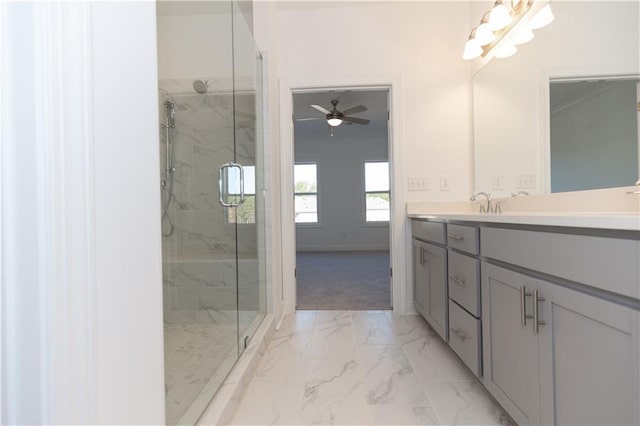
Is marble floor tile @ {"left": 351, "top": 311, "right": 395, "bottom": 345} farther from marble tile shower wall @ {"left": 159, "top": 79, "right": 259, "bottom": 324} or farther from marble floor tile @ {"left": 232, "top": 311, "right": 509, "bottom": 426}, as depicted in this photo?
marble tile shower wall @ {"left": 159, "top": 79, "right": 259, "bottom": 324}

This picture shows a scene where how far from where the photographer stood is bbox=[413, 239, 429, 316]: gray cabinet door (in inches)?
81.7

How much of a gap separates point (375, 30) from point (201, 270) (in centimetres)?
239

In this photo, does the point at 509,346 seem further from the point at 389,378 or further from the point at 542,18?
the point at 542,18

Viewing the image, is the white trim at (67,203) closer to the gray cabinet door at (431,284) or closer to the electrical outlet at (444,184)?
the gray cabinet door at (431,284)

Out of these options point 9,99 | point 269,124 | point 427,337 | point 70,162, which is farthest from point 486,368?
point 269,124

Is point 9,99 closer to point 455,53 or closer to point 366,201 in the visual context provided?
point 455,53

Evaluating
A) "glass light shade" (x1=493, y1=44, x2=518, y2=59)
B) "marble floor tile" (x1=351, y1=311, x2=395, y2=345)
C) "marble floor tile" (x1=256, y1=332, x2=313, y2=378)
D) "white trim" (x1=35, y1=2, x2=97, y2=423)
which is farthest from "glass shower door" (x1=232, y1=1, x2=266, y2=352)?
"glass light shade" (x1=493, y1=44, x2=518, y2=59)

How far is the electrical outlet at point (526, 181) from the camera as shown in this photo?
1.77m

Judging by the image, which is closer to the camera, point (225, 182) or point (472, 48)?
point (225, 182)

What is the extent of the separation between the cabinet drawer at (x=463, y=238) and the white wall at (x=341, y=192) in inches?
193

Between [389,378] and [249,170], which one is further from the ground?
[249,170]

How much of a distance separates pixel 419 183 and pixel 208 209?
1700 mm

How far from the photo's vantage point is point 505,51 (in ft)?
6.61

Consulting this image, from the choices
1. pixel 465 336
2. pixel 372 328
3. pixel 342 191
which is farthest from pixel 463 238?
pixel 342 191
